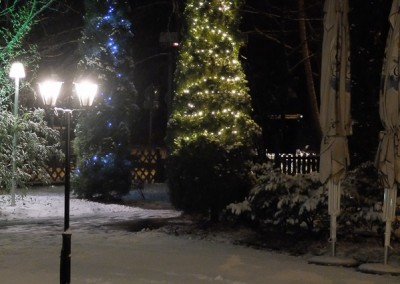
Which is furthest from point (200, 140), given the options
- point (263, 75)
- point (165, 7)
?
point (165, 7)

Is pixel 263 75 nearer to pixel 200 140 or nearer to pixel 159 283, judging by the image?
pixel 200 140

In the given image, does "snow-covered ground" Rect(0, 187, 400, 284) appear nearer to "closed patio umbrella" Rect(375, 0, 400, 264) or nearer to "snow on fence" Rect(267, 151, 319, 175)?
"closed patio umbrella" Rect(375, 0, 400, 264)

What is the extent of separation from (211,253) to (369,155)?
22.8 feet

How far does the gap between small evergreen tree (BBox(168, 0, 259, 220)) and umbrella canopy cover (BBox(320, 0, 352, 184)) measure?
3662mm

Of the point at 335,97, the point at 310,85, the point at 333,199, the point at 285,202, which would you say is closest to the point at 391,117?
the point at 335,97

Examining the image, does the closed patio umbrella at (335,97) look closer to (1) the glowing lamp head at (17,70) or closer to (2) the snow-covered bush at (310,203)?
(2) the snow-covered bush at (310,203)

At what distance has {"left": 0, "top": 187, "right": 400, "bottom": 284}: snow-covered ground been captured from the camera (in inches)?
400

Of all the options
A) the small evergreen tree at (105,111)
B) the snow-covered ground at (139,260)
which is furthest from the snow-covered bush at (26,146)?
the small evergreen tree at (105,111)

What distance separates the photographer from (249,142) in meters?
14.8

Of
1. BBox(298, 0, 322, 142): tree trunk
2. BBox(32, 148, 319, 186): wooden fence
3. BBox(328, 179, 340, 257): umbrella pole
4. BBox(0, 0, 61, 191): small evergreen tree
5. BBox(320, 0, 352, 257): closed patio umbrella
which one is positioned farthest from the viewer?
BBox(32, 148, 319, 186): wooden fence

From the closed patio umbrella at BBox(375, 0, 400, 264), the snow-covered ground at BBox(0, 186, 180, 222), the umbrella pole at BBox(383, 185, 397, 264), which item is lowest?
the snow-covered ground at BBox(0, 186, 180, 222)

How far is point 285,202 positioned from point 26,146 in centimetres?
856

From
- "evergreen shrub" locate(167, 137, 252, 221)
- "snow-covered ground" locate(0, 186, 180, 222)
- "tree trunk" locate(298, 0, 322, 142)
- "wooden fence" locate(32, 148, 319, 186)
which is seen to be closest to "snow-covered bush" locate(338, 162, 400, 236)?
"evergreen shrub" locate(167, 137, 252, 221)

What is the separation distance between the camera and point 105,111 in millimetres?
21969
